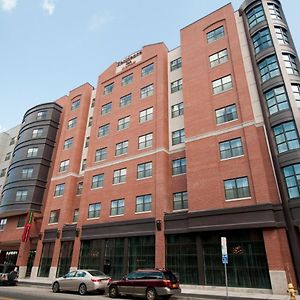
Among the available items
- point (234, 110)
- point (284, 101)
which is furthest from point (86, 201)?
point (284, 101)

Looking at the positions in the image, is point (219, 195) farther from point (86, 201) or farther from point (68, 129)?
point (68, 129)

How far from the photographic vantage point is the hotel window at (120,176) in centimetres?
2940

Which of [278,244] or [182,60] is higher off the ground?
[182,60]

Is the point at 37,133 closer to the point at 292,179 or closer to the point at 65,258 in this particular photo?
the point at 65,258

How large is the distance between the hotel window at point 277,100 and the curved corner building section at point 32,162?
31.0 metres

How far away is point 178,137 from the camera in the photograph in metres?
27.9

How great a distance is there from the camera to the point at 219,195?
70.7 feet

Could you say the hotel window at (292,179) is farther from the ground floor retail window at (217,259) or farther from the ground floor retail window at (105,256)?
the ground floor retail window at (105,256)

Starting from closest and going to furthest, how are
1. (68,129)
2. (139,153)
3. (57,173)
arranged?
(139,153), (57,173), (68,129)

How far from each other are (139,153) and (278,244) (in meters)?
16.0

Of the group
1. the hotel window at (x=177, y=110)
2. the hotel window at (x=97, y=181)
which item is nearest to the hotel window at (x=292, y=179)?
the hotel window at (x=177, y=110)

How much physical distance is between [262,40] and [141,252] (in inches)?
887

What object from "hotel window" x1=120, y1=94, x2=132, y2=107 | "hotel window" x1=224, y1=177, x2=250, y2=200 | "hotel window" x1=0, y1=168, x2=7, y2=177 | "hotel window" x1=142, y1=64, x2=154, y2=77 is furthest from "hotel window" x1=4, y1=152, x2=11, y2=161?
"hotel window" x1=224, y1=177, x2=250, y2=200

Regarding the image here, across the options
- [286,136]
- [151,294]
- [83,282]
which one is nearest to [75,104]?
[83,282]
